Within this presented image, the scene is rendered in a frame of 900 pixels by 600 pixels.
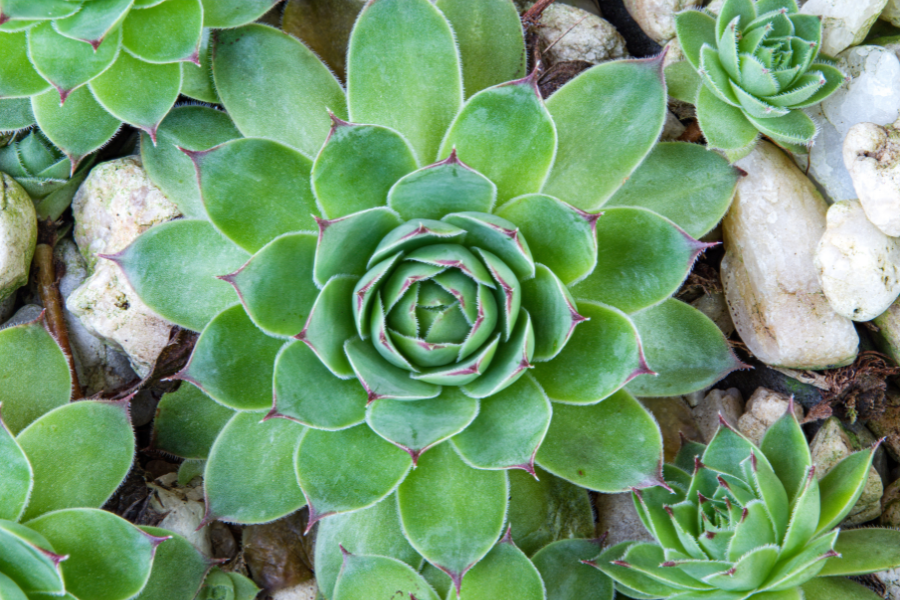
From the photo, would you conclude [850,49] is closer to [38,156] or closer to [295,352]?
[295,352]

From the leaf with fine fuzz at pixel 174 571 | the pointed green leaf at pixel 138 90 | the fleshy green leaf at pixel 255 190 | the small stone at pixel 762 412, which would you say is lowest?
the small stone at pixel 762 412

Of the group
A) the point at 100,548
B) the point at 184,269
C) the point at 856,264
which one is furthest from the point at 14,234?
the point at 856,264

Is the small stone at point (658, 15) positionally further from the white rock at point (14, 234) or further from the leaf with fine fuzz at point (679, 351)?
the white rock at point (14, 234)

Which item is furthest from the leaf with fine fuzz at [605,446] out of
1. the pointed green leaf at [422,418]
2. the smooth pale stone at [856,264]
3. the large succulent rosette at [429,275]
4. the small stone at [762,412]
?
the smooth pale stone at [856,264]

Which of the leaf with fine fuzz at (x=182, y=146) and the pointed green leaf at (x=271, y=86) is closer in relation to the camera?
the pointed green leaf at (x=271, y=86)

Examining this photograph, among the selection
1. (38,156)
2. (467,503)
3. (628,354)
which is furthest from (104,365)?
(628,354)

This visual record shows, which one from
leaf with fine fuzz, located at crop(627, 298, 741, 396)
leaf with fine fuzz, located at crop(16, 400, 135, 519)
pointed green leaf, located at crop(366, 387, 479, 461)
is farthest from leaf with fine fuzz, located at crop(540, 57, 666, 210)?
leaf with fine fuzz, located at crop(16, 400, 135, 519)
